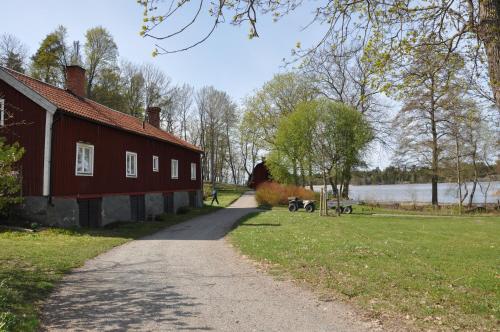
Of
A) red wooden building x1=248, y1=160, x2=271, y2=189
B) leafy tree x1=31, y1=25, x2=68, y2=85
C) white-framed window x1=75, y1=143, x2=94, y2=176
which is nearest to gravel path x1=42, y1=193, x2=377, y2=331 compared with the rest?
white-framed window x1=75, y1=143, x2=94, y2=176

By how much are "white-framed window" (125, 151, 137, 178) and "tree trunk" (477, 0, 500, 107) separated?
2030 centimetres

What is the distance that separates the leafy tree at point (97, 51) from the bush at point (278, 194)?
73.8 feet

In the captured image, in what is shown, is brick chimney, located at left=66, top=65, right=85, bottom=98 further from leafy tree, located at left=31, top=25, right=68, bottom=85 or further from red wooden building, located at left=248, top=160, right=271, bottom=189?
red wooden building, located at left=248, top=160, right=271, bottom=189

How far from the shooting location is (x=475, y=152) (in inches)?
1559

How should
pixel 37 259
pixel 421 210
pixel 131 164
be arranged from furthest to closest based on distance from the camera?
1. pixel 421 210
2. pixel 131 164
3. pixel 37 259

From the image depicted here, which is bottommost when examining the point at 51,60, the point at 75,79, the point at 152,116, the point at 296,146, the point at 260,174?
the point at 260,174

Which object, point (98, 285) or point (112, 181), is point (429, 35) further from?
point (112, 181)

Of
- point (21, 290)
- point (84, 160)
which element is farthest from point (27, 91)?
point (21, 290)

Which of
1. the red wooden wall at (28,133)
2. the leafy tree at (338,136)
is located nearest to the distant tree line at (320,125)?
the leafy tree at (338,136)

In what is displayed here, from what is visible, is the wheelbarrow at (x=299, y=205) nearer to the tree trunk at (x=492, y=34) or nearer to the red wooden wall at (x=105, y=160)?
the red wooden wall at (x=105, y=160)

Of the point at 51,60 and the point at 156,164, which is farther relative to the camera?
the point at 51,60

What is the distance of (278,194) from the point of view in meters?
38.4

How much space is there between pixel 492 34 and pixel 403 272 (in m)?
5.11

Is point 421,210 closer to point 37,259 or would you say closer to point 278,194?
point 278,194
